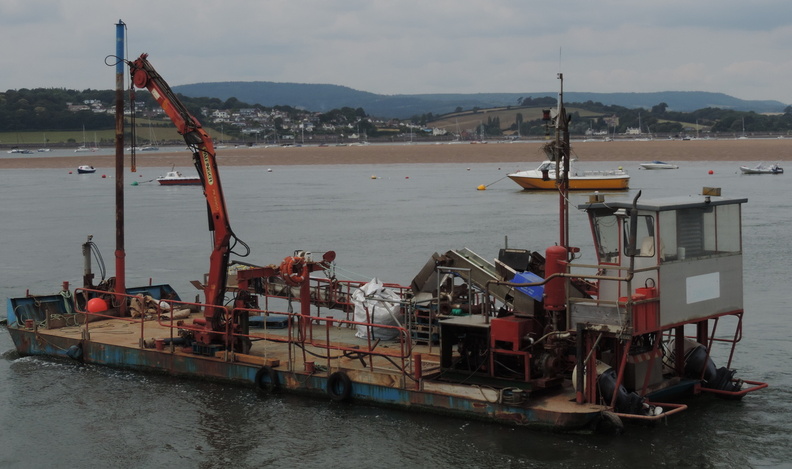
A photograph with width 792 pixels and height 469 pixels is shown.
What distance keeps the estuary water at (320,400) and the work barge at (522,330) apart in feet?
1.33

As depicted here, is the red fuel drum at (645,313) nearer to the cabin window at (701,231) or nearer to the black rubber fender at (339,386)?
the cabin window at (701,231)

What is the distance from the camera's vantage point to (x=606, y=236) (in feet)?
52.6

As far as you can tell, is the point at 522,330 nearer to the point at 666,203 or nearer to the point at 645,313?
the point at 645,313

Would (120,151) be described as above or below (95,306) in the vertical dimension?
above

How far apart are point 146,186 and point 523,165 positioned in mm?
45769

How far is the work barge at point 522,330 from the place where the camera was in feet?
50.2

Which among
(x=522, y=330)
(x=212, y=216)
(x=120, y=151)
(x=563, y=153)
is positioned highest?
(x=120, y=151)

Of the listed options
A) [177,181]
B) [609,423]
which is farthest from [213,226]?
[177,181]

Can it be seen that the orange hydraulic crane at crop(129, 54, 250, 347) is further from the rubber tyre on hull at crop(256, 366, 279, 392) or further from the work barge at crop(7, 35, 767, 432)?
the rubber tyre on hull at crop(256, 366, 279, 392)

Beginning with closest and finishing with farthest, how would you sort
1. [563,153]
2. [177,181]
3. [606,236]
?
[606,236] → [563,153] → [177,181]

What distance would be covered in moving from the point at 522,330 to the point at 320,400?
433 centimetres

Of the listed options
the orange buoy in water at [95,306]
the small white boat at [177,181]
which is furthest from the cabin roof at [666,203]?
the small white boat at [177,181]

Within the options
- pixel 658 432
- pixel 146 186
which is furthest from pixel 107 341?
pixel 146 186

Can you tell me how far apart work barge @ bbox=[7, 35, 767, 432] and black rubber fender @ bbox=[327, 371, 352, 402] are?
0.02 meters
